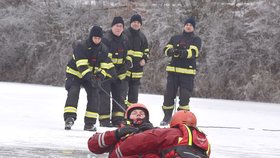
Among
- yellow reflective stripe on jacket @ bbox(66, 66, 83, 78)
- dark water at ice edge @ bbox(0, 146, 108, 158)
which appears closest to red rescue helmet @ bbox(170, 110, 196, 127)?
dark water at ice edge @ bbox(0, 146, 108, 158)

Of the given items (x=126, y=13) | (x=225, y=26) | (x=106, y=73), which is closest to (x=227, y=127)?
(x=106, y=73)

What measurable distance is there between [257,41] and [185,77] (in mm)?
10290

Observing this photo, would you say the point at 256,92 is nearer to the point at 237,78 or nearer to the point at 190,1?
the point at 237,78

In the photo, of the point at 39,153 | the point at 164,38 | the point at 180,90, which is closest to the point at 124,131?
the point at 39,153

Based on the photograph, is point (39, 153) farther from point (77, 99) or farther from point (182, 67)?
point (182, 67)

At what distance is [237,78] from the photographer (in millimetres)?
20875

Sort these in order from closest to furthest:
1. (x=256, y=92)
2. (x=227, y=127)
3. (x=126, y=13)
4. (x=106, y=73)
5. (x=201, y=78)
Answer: (x=106, y=73)
(x=227, y=127)
(x=256, y=92)
(x=201, y=78)
(x=126, y=13)

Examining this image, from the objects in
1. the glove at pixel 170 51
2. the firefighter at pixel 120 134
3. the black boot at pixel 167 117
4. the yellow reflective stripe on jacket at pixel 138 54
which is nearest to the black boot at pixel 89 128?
the black boot at pixel 167 117

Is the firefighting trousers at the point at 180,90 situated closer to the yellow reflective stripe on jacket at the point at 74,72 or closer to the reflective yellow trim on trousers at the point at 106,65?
the reflective yellow trim on trousers at the point at 106,65

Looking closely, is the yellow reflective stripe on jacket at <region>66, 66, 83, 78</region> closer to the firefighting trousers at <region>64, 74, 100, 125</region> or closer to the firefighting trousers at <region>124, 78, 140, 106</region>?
the firefighting trousers at <region>64, 74, 100, 125</region>

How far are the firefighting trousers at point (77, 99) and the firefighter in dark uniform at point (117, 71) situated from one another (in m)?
0.45

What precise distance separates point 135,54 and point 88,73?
1835 millimetres

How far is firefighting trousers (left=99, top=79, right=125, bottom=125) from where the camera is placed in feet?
32.9

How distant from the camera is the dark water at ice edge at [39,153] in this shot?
6914mm
